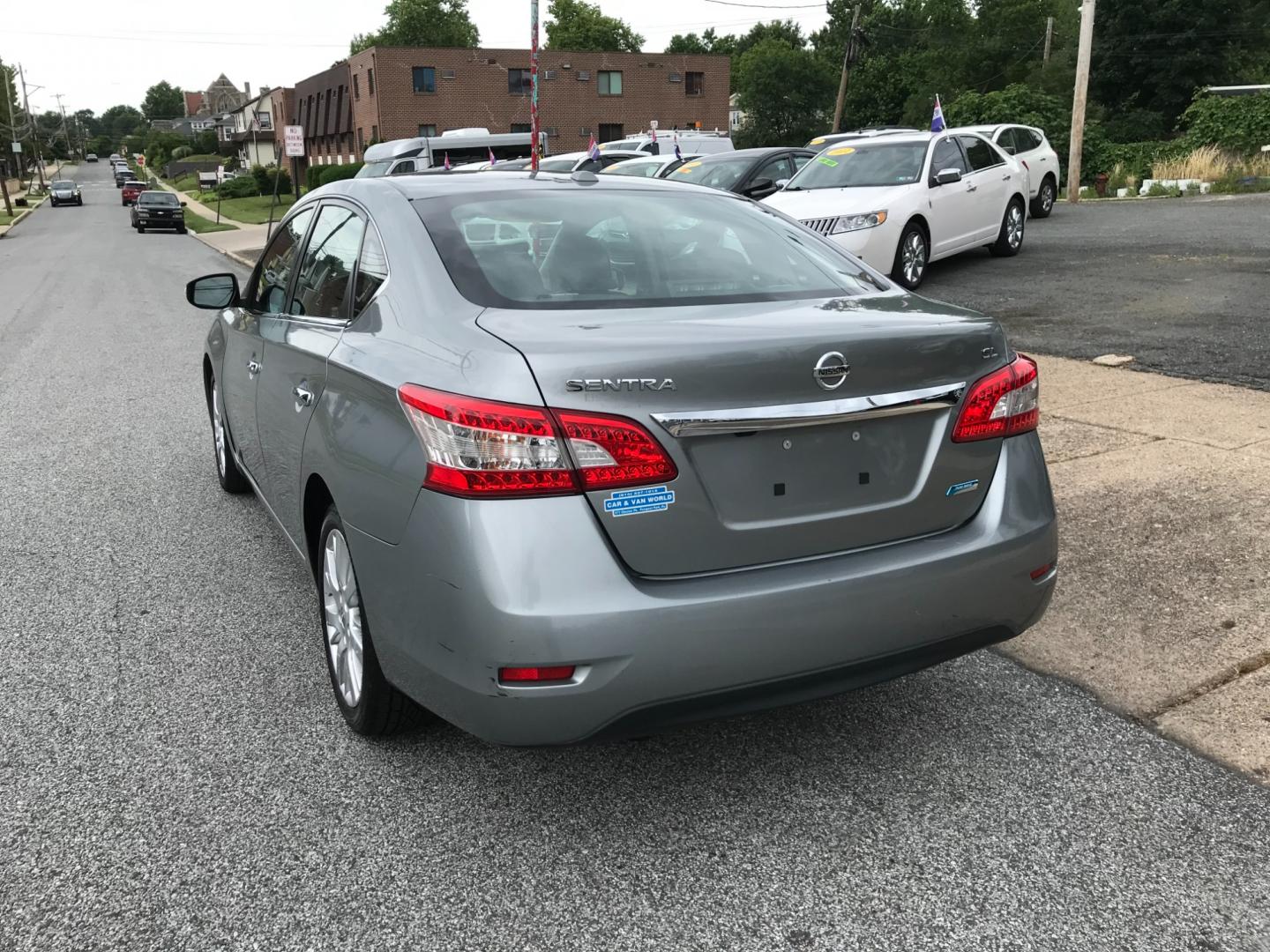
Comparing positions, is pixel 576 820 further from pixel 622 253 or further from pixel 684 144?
pixel 684 144

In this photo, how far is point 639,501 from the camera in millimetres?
2605

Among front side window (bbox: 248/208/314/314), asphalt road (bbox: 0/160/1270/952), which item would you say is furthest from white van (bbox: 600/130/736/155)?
asphalt road (bbox: 0/160/1270/952)

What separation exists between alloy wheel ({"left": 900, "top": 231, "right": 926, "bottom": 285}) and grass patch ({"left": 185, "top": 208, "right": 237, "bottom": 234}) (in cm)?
3292

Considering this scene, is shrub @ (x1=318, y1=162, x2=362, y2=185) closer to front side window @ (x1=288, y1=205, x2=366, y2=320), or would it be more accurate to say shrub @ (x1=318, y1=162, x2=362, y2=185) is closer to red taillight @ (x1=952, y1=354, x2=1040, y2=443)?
front side window @ (x1=288, y1=205, x2=366, y2=320)

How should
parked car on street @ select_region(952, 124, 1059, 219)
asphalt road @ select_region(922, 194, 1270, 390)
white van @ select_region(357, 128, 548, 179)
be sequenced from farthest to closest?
1. white van @ select_region(357, 128, 548, 179)
2. parked car on street @ select_region(952, 124, 1059, 219)
3. asphalt road @ select_region(922, 194, 1270, 390)

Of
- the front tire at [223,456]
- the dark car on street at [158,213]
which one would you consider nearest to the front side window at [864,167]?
the front tire at [223,456]

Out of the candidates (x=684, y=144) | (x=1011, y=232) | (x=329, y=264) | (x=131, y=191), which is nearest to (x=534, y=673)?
(x=329, y=264)

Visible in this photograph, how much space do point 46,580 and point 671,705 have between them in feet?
11.4

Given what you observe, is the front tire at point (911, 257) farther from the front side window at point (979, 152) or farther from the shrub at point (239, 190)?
the shrub at point (239, 190)

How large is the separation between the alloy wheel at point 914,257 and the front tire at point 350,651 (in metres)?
10.1

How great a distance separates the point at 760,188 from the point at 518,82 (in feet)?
176

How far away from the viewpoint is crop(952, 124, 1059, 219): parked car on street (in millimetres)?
16781

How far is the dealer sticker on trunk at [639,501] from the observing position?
259 cm

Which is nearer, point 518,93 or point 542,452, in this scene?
point 542,452
